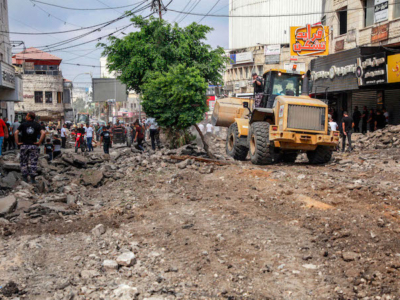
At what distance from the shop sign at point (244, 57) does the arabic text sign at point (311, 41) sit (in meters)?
27.3

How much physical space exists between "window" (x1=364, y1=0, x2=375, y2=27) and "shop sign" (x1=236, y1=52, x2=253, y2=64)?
3131 cm

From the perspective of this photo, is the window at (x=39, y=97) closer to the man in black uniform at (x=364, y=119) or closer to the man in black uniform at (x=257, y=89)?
the man in black uniform at (x=364, y=119)

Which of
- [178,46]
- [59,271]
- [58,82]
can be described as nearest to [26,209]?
[59,271]

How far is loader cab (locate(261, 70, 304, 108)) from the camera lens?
14016 mm

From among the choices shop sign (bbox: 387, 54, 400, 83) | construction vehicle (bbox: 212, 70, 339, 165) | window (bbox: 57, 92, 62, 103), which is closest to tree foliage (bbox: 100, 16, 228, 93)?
shop sign (bbox: 387, 54, 400, 83)

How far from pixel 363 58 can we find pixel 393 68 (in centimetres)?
252

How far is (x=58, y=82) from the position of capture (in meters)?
63.1

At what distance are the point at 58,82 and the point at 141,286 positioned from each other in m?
61.9

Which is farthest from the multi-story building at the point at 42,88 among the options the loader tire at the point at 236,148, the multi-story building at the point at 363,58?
the loader tire at the point at 236,148

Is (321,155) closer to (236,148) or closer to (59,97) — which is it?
(236,148)

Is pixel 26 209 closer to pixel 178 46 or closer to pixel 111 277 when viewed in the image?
pixel 111 277

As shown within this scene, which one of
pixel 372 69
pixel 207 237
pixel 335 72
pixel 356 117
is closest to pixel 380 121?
pixel 356 117

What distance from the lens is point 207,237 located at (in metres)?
6.66

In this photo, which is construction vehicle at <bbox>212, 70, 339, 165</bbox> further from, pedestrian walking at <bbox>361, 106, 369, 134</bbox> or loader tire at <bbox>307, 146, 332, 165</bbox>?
pedestrian walking at <bbox>361, 106, 369, 134</bbox>
